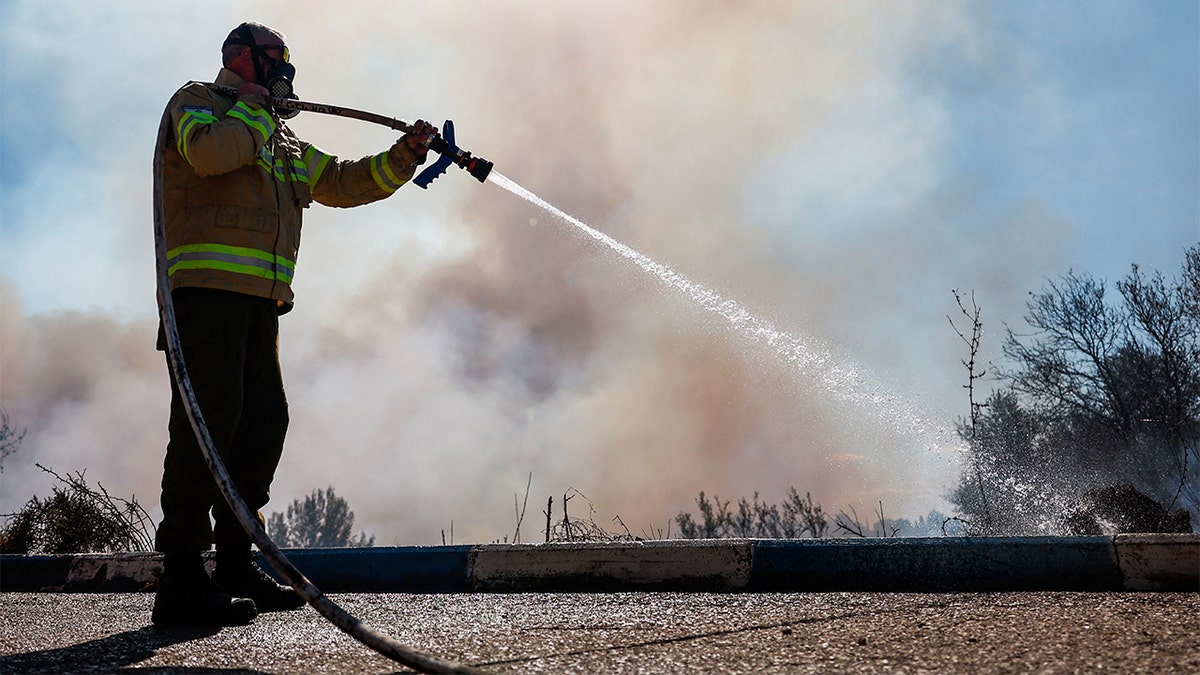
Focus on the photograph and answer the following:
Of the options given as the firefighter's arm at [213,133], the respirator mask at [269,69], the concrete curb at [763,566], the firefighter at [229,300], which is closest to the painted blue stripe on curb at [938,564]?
the concrete curb at [763,566]

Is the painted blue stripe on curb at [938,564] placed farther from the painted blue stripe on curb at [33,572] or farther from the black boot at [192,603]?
the painted blue stripe on curb at [33,572]

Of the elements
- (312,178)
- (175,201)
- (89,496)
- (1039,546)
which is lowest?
(1039,546)

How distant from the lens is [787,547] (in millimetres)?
3881

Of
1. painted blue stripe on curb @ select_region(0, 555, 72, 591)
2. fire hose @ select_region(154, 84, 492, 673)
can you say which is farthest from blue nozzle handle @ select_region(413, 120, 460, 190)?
painted blue stripe on curb @ select_region(0, 555, 72, 591)

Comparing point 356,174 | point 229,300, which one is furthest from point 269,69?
point 229,300

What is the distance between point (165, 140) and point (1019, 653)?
3.25 m

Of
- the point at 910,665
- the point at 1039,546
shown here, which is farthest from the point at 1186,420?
the point at 910,665

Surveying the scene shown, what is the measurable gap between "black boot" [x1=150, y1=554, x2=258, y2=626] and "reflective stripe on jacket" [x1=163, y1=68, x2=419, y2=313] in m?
1.05

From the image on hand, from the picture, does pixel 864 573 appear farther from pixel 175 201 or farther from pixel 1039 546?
pixel 175 201

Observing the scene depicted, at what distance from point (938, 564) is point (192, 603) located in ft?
9.10

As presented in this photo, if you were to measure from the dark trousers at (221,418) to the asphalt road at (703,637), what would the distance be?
408 millimetres

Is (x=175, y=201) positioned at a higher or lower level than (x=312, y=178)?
lower

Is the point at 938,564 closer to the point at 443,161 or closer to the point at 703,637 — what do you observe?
the point at 703,637

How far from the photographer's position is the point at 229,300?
350 cm
